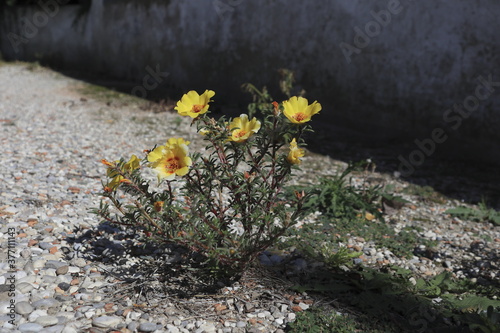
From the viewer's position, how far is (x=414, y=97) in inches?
221

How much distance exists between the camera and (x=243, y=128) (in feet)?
→ 7.14

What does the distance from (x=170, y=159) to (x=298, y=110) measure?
0.61 m

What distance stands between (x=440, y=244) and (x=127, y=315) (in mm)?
2288

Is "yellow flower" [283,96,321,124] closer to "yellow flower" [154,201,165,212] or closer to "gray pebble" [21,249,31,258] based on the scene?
"yellow flower" [154,201,165,212]

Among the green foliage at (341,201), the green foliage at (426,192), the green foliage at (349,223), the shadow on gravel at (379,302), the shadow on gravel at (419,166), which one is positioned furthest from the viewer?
the shadow on gravel at (419,166)

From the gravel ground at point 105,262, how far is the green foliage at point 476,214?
0.22ft

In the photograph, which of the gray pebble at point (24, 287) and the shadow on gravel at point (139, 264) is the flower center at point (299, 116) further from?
the gray pebble at point (24, 287)

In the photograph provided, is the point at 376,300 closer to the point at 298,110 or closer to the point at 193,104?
the point at 298,110

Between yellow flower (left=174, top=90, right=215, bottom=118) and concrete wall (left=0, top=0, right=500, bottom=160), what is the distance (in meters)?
3.96

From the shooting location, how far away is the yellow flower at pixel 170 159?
2.04m

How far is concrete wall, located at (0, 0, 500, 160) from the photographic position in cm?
511

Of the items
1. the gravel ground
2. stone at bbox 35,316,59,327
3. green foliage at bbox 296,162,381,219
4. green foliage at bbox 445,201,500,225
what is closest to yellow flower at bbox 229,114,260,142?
the gravel ground

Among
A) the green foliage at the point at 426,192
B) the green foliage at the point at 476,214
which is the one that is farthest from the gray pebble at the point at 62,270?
the green foliage at the point at 426,192

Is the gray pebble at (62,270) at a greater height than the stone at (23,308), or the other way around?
the stone at (23,308)
